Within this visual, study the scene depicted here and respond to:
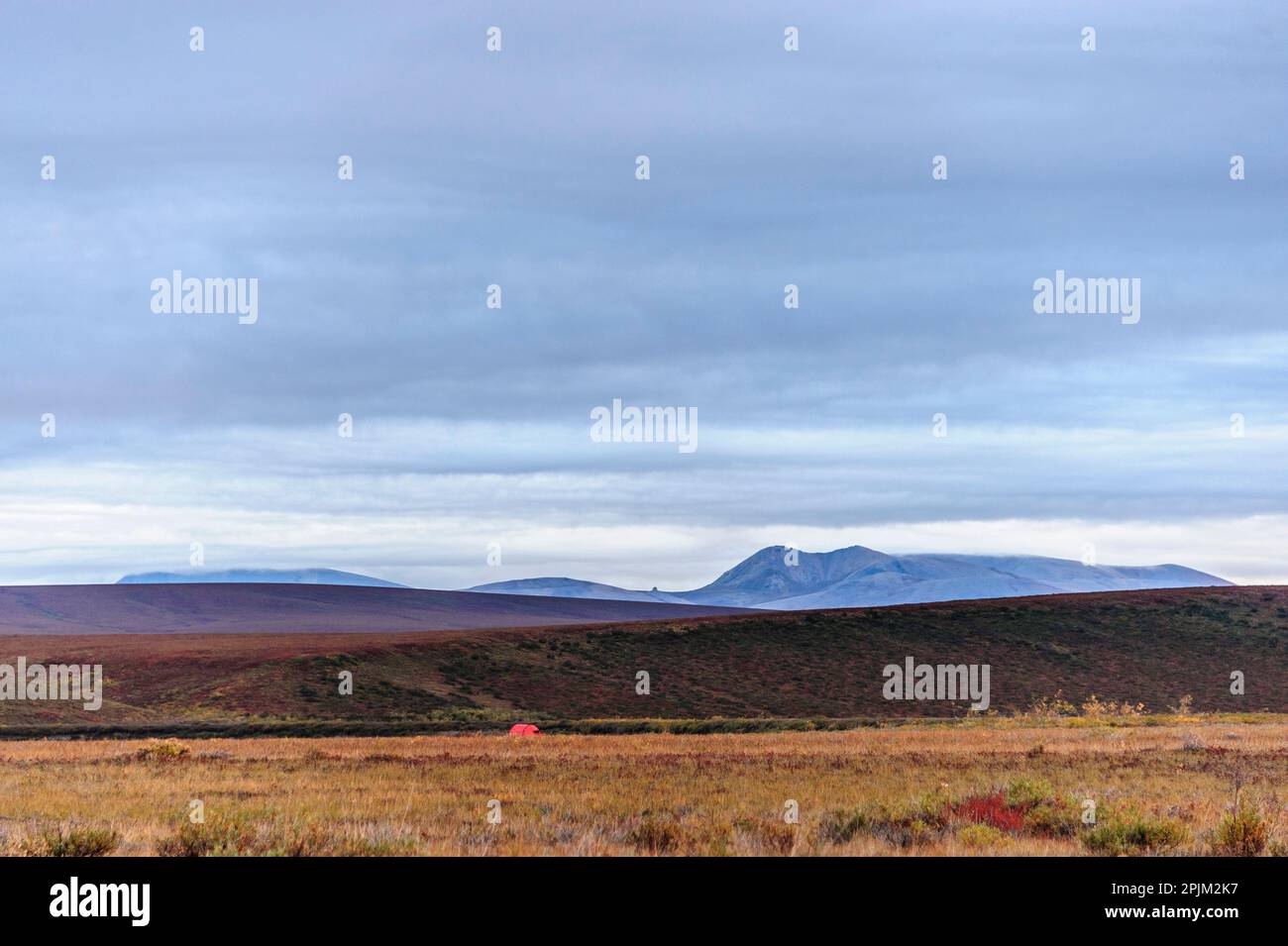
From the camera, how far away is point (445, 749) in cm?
2983

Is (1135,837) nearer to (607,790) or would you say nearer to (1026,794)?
(1026,794)

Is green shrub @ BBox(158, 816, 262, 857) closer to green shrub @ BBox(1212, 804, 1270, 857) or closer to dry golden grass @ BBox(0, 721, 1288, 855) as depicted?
dry golden grass @ BBox(0, 721, 1288, 855)

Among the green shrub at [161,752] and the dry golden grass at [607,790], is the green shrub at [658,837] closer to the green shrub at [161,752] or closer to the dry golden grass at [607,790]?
the dry golden grass at [607,790]

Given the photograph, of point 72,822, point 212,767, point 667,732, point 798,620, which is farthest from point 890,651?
point 72,822

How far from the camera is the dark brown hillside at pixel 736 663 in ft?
214

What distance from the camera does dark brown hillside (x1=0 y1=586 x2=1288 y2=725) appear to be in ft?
214

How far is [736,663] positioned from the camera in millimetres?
81750

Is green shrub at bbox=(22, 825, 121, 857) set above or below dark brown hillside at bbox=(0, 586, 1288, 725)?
above

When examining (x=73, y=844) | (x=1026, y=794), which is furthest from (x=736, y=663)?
(x=73, y=844)

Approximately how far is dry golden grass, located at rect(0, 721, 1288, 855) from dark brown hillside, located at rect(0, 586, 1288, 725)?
29419 mm

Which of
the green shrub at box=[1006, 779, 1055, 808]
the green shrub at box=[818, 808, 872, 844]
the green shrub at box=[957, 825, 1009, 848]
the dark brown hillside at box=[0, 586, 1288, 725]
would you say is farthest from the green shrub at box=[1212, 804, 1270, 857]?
the dark brown hillside at box=[0, 586, 1288, 725]
